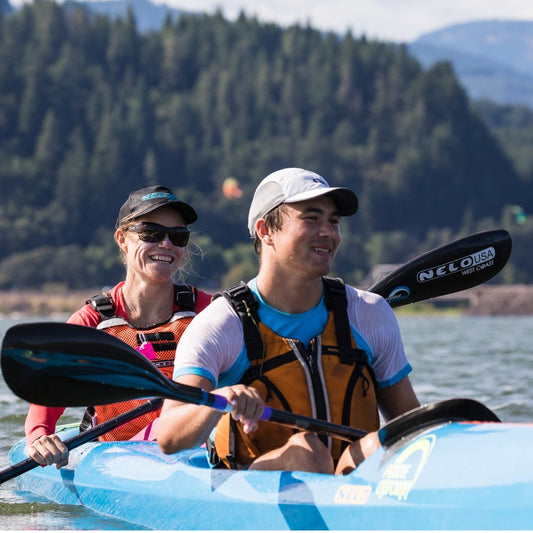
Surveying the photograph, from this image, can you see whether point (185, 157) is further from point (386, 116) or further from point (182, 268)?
point (182, 268)

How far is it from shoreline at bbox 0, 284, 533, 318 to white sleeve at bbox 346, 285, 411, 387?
250 feet

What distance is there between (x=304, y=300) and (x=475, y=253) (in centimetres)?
220

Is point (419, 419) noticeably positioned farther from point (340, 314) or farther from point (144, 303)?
point (144, 303)

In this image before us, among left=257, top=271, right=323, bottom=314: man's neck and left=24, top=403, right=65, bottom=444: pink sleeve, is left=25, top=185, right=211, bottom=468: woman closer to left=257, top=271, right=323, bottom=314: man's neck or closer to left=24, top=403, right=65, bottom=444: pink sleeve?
left=24, top=403, right=65, bottom=444: pink sleeve

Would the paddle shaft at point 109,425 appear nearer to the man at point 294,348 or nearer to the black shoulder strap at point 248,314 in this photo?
the man at point 294,348

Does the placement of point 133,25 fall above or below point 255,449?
above

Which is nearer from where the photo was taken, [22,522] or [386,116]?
[22,522]

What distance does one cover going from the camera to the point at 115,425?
19.7ft

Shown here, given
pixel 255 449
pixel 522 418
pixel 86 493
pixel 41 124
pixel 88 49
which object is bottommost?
pixel 522 418

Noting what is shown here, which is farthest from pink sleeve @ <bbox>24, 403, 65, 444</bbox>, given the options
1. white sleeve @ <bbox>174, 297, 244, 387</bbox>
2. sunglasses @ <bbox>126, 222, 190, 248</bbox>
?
white sleeve @ <bbox>174, 297, 244, 387</bbox>

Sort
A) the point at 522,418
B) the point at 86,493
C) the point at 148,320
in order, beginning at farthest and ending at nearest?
the point at 522,418 < the point at 148,320 < the point at 86,493

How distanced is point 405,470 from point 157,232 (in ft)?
7.63

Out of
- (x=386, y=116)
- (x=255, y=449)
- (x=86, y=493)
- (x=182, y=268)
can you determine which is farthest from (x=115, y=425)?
(x=386, y=116)

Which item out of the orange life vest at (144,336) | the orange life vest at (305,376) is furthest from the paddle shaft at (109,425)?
the orange life vest at (305,376)
